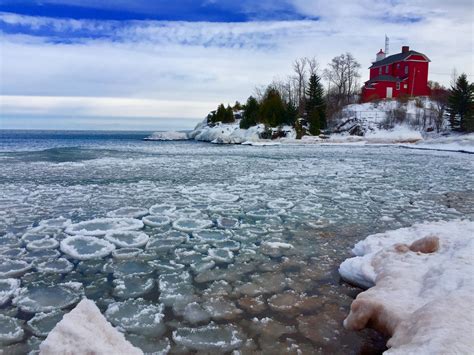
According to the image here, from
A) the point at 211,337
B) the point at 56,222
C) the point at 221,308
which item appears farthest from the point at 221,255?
the point at 56,222

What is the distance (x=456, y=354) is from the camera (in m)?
2.06

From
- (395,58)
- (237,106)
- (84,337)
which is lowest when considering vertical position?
(84,337)

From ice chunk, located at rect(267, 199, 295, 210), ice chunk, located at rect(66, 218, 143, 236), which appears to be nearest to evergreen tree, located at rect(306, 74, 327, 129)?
ice chunk, located at rect(267, 199, 295, 210)

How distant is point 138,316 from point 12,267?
87.3 inches

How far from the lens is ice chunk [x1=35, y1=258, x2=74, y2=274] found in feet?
14.7

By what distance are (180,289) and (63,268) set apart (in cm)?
166

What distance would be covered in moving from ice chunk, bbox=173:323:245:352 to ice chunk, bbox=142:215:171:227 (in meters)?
3.45

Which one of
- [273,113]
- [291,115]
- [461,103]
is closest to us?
[461,103]

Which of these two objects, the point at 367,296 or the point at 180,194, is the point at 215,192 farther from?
the point at 367,296

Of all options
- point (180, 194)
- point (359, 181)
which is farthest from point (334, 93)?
point (180, 194)

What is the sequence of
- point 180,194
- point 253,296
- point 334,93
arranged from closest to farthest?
point 253,296
point 180,194
point 334,93

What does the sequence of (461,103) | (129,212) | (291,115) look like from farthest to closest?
(291,115), (461,103), (129,212)

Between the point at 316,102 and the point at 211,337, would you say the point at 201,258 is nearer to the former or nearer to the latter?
the point at 211,337

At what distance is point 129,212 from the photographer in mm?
7395
